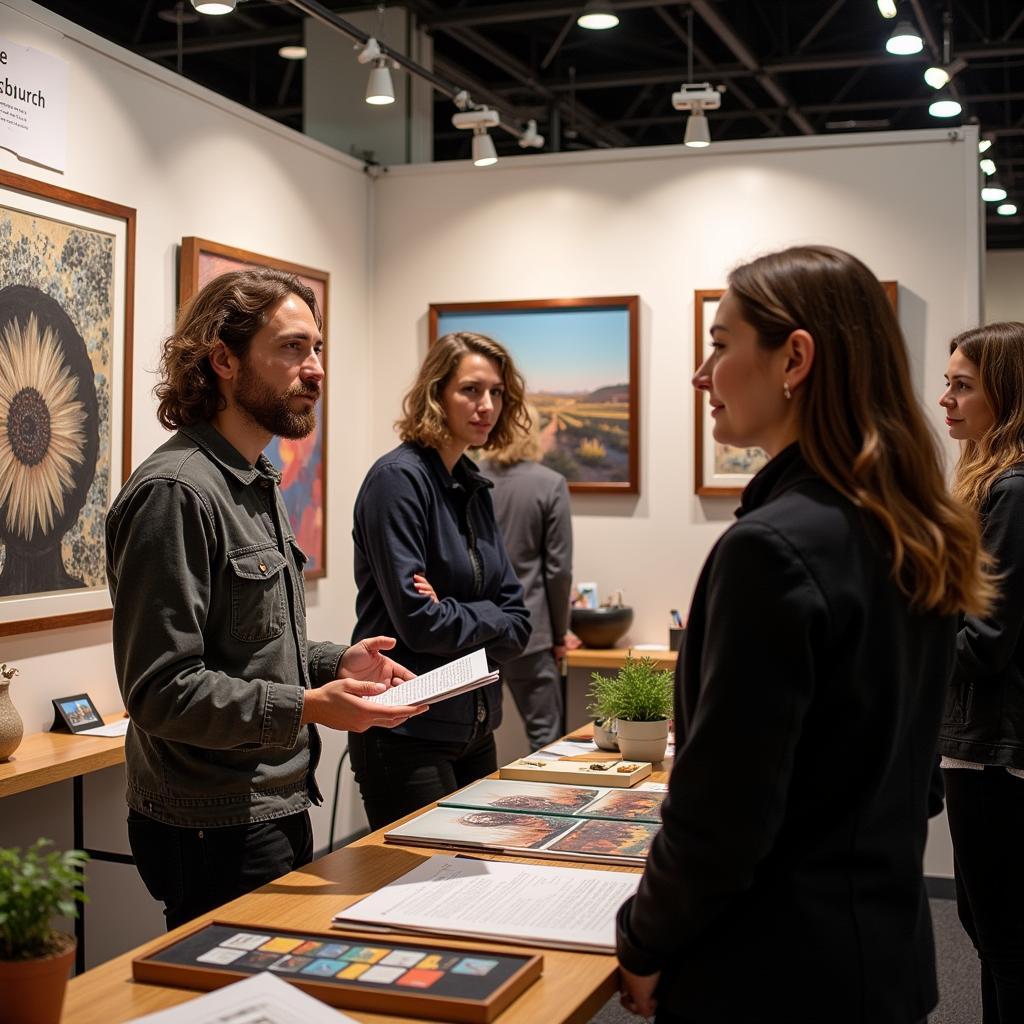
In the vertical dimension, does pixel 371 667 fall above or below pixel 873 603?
below

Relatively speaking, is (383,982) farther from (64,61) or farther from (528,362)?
(528,362)

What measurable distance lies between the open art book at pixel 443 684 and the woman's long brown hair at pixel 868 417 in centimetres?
79

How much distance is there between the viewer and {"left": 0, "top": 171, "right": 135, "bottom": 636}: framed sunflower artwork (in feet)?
11.5

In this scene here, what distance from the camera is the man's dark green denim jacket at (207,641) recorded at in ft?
6.48

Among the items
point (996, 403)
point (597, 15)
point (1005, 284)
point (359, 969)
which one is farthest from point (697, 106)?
point (1005, 284)

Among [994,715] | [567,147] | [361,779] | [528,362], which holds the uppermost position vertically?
[567,147]

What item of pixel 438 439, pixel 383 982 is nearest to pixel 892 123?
pixel 438 439

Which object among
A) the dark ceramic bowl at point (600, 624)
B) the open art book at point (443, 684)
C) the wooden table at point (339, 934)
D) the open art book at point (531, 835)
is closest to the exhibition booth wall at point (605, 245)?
the dark ceramic bowl at point (600, 624)

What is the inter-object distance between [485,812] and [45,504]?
1956mm

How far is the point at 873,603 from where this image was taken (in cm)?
138

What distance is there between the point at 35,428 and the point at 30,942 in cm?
252

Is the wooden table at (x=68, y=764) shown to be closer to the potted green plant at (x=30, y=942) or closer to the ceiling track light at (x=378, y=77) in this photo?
the potted green plant at (x=30, y=942)

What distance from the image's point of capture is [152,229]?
420 cm

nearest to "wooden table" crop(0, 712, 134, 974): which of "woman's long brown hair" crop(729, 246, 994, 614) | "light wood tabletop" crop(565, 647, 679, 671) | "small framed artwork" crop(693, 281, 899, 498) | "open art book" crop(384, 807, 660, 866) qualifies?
"open art book" crop(384, 807, 660, 866)
